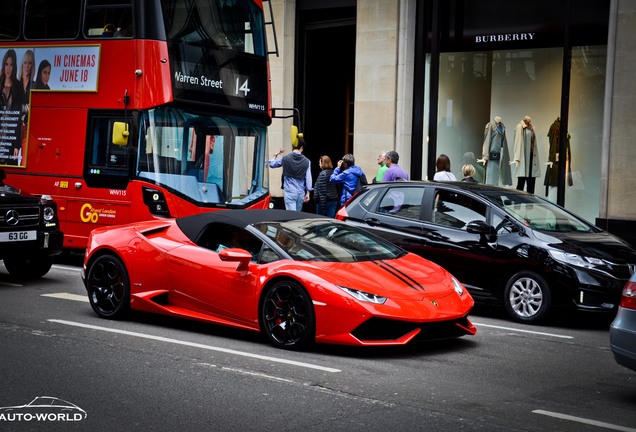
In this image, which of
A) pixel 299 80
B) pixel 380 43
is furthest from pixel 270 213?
pixel 299 80

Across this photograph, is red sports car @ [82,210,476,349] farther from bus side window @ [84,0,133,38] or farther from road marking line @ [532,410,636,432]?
bus side window @ [84,0,133,38]

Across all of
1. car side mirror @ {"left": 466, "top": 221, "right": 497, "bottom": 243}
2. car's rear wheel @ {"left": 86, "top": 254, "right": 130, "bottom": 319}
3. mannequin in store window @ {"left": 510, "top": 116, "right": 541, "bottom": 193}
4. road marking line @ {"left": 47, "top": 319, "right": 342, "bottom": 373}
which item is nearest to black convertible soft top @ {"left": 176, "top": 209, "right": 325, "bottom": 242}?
car's rear wheel @ {"left": 86, "top": 254, "right": 130, "bottom": 319}

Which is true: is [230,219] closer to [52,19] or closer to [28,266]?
[28,266]

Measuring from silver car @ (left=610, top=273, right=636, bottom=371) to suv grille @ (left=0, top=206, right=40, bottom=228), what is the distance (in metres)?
8.40

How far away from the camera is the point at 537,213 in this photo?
40.3 ft

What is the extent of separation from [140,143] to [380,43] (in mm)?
8305

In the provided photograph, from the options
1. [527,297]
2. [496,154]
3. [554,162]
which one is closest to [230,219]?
[527,297]

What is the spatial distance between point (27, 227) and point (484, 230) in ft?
19.5

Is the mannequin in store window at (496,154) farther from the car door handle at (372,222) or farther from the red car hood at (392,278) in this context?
the red car hood at (392,278)

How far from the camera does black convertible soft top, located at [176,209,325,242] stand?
1002cm

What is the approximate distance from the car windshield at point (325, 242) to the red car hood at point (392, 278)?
18cm

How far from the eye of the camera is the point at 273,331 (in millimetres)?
9227

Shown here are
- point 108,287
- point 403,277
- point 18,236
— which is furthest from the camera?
point 18,236

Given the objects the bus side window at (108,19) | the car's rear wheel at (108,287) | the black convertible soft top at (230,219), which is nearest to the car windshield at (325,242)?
the black convertible soft top at (230,219)
